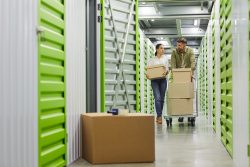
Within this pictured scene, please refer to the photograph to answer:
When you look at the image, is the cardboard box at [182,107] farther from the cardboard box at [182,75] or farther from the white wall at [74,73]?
the white wall at [74,73]

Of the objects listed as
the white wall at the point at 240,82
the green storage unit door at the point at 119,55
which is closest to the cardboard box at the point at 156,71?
the green storage unit door at the point at 119,55

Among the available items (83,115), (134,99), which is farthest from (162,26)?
(83,115)

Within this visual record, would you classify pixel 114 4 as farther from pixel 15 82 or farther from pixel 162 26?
pixel 162 26

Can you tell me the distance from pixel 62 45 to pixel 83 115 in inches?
35.4

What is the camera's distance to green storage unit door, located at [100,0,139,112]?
5.88 metres

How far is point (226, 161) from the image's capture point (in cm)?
436

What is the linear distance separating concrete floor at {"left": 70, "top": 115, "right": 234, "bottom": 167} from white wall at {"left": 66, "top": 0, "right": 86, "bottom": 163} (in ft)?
0.85

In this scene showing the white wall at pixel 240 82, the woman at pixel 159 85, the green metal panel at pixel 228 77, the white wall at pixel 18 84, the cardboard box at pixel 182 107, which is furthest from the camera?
the woman at pixel 159 85

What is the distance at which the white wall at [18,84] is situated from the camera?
2742mm

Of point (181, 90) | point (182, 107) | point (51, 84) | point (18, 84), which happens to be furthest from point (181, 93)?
point (18, 84)

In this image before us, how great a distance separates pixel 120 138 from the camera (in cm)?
426

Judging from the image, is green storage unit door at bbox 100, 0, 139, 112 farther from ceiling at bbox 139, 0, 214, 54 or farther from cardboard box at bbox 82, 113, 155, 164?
ceiling at bbox 139, 0, 214, 54

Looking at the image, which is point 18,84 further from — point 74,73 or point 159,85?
point 159,85

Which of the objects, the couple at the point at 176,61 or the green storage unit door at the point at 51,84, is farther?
the couple at the point at 176,61
